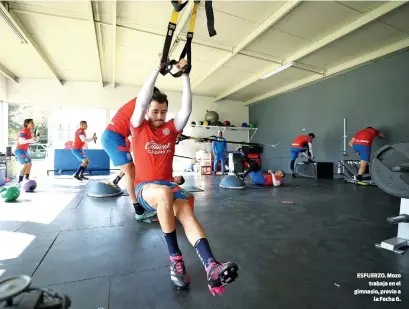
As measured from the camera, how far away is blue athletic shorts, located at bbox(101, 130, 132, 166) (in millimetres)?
2840

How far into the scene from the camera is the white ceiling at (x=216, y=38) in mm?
4570

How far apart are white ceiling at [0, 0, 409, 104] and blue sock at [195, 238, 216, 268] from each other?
4504 millimetres

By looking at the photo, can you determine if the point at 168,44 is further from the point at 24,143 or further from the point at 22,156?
the point at 22,156

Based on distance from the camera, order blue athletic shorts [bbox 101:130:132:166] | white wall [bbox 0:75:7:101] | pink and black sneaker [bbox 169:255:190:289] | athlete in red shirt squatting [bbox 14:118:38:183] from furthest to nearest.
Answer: white wall [bbox 0:75:7:101] → athlete in red shirt squatting [bbox 14:118:38:183] → blue athletic shorts [bbox 101:130:132:166] → pink and black sneaker [bbox 169:255:190:289]

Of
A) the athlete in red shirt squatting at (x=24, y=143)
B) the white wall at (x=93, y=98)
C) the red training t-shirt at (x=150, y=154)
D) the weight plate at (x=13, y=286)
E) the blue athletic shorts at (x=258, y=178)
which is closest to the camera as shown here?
the weight plate at (x=13, y=286)

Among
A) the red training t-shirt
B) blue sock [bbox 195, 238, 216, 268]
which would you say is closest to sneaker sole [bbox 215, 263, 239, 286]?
blue sock [bbox 195, 238, 216, 268]

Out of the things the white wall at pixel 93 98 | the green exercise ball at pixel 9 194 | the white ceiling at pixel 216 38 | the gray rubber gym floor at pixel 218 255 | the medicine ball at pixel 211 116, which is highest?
the white ceiling at pixel 216 38

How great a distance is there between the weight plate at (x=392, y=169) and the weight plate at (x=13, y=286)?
222cm

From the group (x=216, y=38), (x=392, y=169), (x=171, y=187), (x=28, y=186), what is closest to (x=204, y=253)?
(x=171, y=187)

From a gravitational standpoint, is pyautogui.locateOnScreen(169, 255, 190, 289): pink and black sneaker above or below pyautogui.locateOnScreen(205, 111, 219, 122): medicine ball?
below

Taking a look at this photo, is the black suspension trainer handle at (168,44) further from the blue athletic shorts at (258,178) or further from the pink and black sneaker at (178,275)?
the blue athletic shorts at (258,178)

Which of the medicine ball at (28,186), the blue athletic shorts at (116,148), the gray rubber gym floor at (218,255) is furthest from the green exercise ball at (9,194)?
the blue athletic shorts at (116,148)

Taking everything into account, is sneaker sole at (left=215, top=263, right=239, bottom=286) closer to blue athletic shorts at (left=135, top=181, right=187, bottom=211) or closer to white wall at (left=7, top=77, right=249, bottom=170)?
blue athletic shorts at (left=135, top=181, right=187, bottom=211)

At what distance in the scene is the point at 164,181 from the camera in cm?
151
